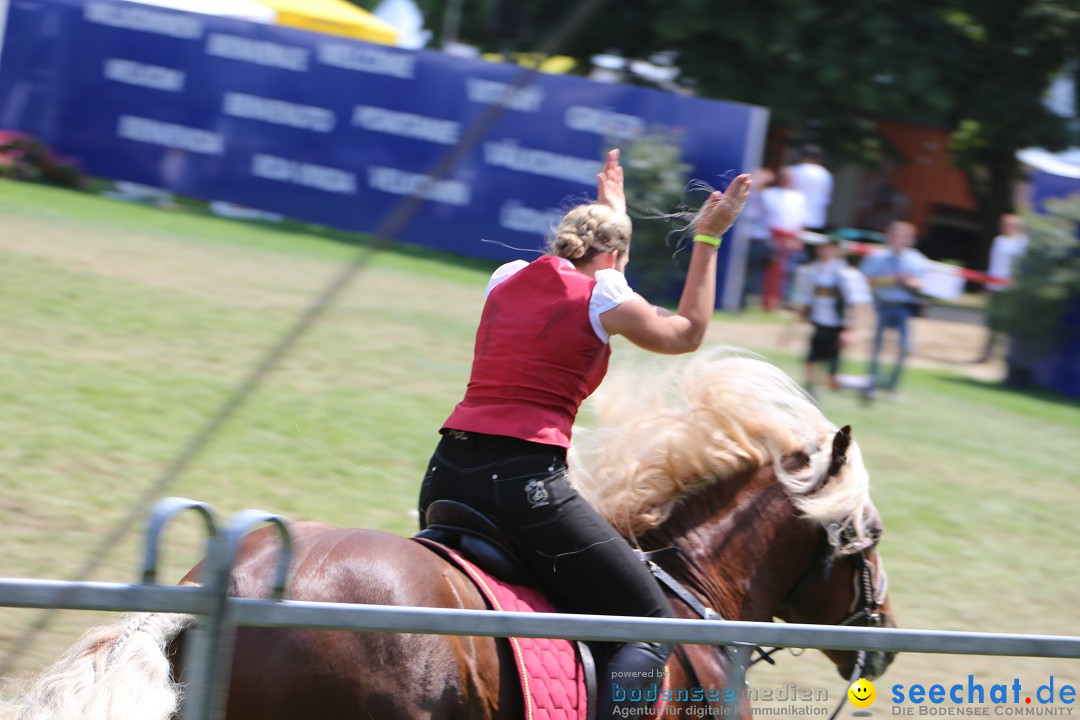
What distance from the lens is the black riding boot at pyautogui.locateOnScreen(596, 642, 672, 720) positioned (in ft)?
9.57

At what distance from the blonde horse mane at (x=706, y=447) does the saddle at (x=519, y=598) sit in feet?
1.85

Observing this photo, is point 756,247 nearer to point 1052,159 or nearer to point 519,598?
point 1052,159

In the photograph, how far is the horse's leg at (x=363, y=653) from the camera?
8.19ft

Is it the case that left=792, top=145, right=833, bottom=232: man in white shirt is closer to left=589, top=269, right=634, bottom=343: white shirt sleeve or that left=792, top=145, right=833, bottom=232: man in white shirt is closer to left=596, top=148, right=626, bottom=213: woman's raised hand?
left=596, top=148, right=626, bottom=213: woman's raised hand

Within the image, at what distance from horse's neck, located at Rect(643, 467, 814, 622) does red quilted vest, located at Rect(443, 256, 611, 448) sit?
61 centimetres

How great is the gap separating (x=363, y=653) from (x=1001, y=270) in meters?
15.1

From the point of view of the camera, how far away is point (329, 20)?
61.4 feet

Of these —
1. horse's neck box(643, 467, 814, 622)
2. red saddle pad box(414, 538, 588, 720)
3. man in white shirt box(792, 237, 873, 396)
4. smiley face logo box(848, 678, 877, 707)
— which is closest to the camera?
red saddle pad box(414, 538, 588, 720)

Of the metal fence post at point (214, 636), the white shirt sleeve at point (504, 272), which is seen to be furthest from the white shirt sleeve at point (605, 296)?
the metal fence post at point (214, 636)

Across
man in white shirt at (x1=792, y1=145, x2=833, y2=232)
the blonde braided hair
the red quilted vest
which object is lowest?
the red quilted vest

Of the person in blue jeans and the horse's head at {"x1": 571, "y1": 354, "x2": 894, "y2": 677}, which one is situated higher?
the person in blue jeans

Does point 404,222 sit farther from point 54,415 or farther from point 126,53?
point 126,53

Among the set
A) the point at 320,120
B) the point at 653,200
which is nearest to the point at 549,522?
the point at 653,200

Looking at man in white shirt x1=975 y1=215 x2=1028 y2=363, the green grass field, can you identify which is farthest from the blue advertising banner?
man in white shirt x1=975 y1=215 x2=1028 y2=363
